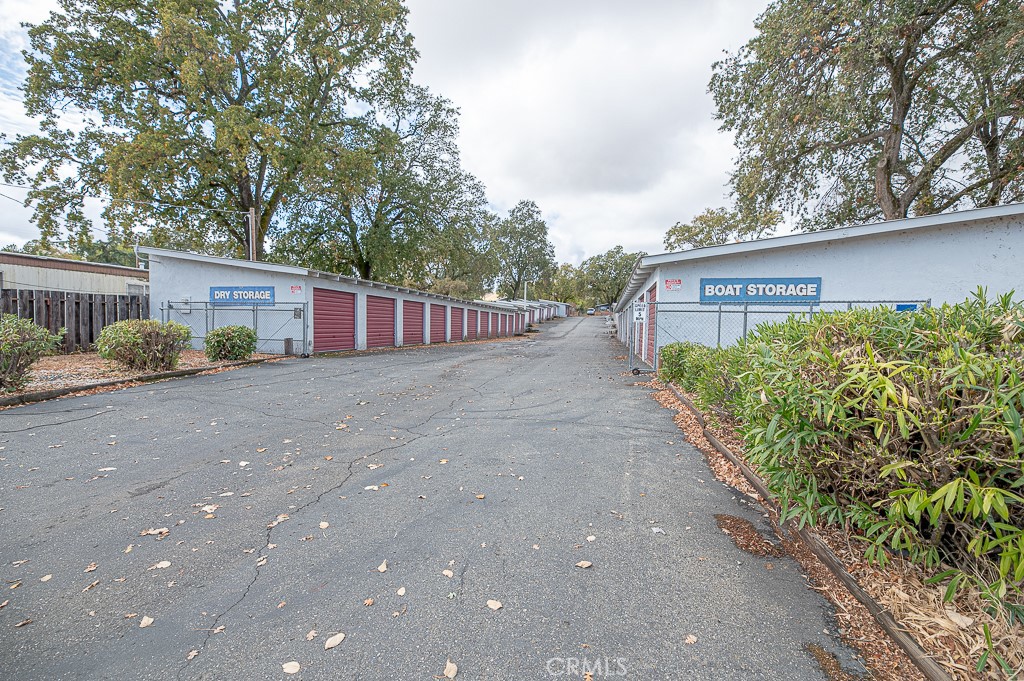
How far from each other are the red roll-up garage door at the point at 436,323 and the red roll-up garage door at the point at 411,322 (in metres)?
1.10

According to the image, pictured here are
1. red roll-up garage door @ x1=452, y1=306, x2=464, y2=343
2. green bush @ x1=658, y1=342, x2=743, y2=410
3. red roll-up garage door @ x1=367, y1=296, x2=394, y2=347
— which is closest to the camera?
green bush @ x1=658, y1=342, x2=743, y2=410

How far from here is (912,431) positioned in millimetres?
1980

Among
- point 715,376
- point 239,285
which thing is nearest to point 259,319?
point 239,285

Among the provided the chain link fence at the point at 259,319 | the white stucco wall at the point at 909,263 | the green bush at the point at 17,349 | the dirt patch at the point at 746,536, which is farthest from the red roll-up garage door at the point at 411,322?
the dirt patch at the point at 746,536

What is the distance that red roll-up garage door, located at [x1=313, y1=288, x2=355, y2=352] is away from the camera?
1516 centimetres

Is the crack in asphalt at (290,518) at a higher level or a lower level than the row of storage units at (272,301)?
lower

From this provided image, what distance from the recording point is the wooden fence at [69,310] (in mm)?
11633

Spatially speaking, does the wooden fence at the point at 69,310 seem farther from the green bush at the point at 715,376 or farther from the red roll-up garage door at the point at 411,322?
the green bush at the point at 715,376

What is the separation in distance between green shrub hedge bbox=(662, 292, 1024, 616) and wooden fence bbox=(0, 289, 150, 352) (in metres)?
17.3

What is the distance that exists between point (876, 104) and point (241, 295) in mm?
22223

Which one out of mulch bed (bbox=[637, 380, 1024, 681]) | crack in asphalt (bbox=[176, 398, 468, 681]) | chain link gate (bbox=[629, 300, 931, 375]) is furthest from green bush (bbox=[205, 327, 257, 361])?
mulch bed (bbox=[637, 380, 1024, 681])

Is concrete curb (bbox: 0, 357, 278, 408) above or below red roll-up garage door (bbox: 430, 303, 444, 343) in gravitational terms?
below

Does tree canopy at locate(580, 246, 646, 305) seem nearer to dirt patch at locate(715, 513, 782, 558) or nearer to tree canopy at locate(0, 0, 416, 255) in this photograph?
tree canopy at locate(0, 0, 416, 255)

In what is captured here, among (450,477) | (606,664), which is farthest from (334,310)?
(606,664)
